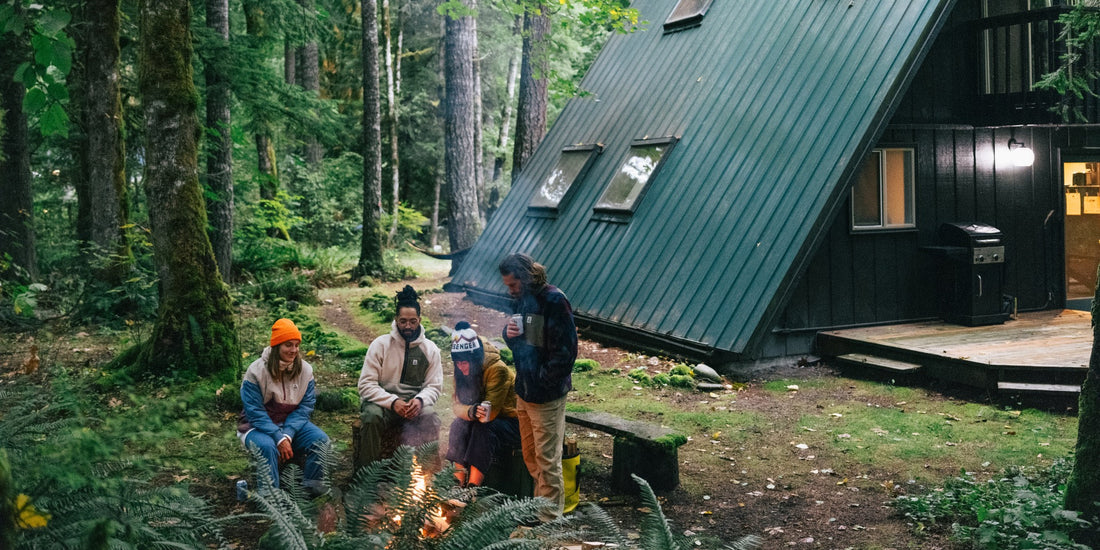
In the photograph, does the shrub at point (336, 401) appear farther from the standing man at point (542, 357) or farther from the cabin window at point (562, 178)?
the cabin window at point (562, 178)

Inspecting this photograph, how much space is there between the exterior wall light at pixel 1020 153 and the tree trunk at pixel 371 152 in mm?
13786

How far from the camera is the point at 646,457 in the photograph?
6.59 meters

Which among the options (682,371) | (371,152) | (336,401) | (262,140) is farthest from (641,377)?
(262,140)

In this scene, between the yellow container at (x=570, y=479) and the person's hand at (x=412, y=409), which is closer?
the yellow container at (x=570, y=479)

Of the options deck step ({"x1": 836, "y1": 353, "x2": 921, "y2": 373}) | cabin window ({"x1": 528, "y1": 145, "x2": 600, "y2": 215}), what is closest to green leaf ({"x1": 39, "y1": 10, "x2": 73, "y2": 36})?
deck step ({"x1": 836, "y1": 353, "x2": 921, "y2": 373})

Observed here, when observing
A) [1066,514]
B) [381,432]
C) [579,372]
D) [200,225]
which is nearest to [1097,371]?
[1066,514]

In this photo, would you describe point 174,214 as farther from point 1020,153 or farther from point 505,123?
point 505,123

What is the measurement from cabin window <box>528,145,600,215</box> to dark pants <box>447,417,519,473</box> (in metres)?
8.64

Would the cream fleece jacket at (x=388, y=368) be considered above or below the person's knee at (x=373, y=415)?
above

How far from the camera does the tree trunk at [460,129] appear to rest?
62.1 ft

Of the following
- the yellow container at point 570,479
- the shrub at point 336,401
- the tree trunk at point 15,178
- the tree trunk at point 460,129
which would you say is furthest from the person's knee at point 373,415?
the tree trunk at point 15,178

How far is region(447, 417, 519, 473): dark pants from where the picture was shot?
6.13 meters

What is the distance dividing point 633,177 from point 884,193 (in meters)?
3.67

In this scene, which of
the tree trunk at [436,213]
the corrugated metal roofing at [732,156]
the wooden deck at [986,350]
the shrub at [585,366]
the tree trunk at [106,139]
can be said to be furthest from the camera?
the tree trunk at [436,213]
